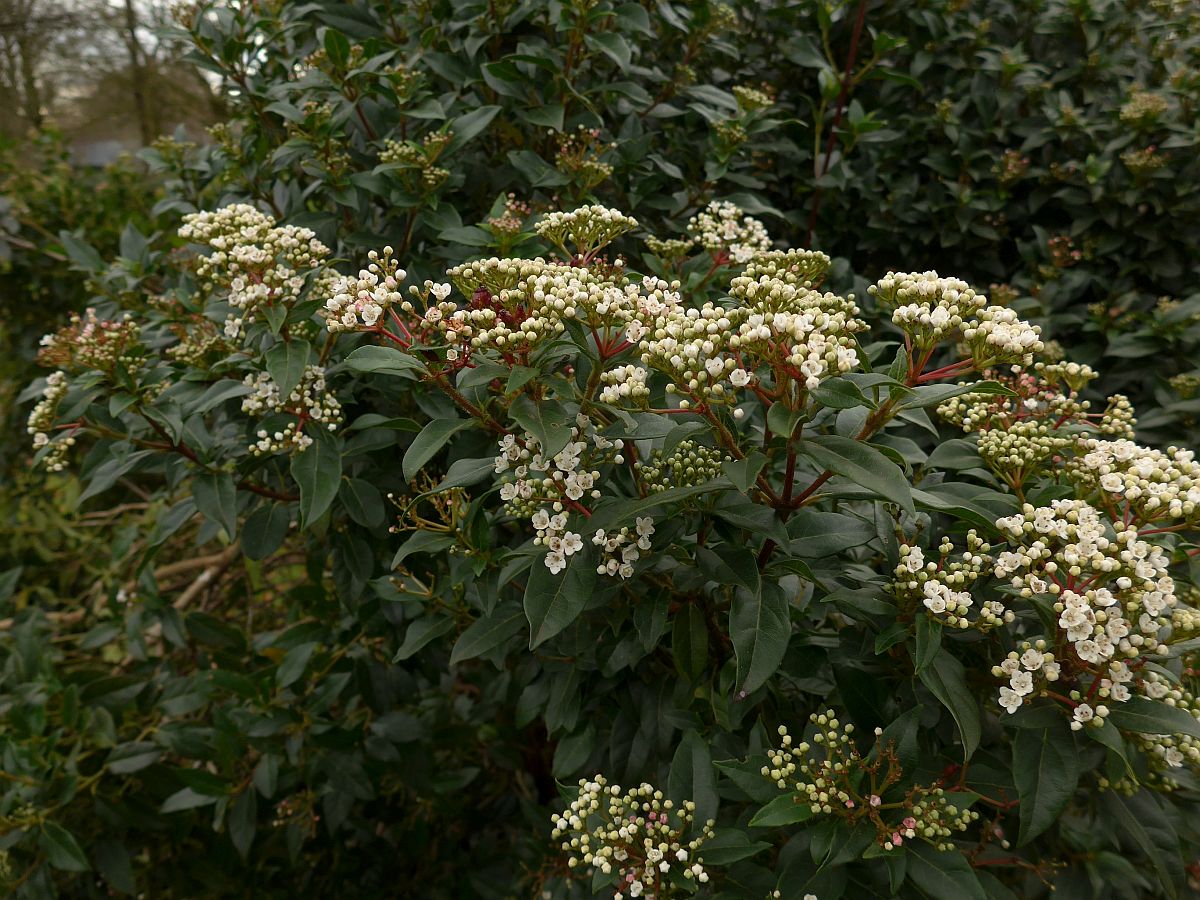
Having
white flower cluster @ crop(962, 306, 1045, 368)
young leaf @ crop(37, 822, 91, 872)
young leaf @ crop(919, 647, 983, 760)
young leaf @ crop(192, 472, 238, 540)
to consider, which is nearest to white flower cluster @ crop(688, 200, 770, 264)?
white flower cluster @ crop(962, 306, 1045, 368)

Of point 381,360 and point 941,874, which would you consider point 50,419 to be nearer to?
point 381,360

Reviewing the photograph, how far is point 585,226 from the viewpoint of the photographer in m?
2.06

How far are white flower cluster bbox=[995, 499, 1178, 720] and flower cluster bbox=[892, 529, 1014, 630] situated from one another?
6 centimetres

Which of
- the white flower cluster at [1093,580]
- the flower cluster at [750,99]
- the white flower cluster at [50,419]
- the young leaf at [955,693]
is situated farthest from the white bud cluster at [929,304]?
the white flower cluster at [50,419]

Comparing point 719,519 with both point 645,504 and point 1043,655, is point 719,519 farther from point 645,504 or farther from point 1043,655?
point 1043,655

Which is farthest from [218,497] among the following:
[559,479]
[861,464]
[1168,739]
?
[1168,739]

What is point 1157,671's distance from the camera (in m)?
1.60

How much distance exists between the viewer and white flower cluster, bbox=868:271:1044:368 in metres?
1.49

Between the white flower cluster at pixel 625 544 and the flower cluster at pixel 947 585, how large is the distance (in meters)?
0.53

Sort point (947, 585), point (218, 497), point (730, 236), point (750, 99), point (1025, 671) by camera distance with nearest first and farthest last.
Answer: point (1025, 671) → point (947, 585) → point (218, 497) → point (730, 236) → point (750, 99)

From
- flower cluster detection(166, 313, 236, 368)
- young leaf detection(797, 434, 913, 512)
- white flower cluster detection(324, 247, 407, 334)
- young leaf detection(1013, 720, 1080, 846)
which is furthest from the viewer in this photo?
flower cluster detection(166, 313, 236, 368)

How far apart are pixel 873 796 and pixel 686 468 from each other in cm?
77

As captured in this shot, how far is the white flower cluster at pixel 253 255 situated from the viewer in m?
2.15

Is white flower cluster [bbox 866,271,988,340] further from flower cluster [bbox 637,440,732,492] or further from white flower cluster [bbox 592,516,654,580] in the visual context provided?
white flower cluster [bbox 592,516,654,580]
